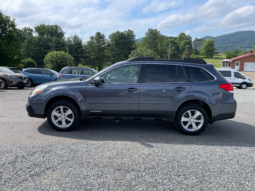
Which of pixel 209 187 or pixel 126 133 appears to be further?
pixel 126 133

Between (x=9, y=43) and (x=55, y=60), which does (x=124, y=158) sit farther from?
(x=55, y=60)

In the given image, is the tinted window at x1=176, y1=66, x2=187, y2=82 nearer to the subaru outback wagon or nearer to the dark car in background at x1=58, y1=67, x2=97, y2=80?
the subaru outback wagon

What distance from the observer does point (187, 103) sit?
4.85m

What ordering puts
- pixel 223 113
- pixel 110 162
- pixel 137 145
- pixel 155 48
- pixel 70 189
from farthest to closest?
pixel 155 48
pixel 223 113
pixel 137 145
pixel 110 162
pixel 70 189

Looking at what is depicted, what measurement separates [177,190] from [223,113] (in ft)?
9.28

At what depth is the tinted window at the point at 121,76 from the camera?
4.86 m

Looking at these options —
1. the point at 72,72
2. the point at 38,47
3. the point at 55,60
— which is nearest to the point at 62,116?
the point at 72,72

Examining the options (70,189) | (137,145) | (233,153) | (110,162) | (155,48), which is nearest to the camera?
(70,189)

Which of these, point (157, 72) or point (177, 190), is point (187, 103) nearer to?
point (157, 72)

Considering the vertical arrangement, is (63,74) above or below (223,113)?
above

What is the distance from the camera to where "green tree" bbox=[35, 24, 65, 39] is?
304 feet

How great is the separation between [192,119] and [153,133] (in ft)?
3.20

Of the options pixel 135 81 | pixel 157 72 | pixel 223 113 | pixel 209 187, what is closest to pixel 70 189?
pixel 209 187

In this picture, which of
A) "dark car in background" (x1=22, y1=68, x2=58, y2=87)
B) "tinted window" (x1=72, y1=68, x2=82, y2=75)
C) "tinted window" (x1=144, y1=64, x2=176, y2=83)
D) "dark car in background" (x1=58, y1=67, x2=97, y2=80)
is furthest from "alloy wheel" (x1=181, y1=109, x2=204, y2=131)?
"dark car in background" (x1=22, y1=68, x2=58, y2=87)
